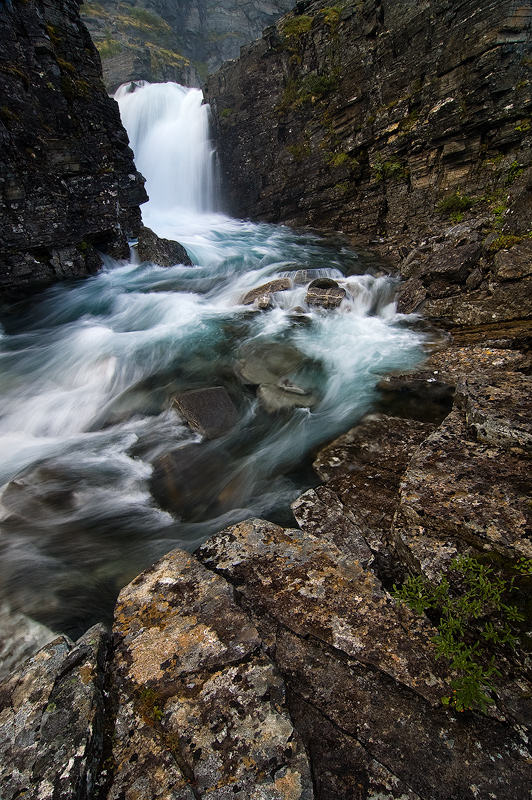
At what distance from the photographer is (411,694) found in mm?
1718

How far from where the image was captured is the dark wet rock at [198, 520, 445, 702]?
1866 millimetres

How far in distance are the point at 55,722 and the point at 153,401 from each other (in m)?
5.37

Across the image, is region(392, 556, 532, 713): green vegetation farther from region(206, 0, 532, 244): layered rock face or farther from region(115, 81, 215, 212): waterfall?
region(115, 81, 215, 212): waterfall

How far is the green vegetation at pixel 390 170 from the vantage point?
12.8 meters

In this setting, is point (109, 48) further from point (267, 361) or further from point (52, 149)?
point (267, 361)

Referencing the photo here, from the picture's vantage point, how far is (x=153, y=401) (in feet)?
21.9

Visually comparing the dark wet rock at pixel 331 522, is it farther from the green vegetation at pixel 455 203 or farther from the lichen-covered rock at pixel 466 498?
the green vegetation at pixel 455 203

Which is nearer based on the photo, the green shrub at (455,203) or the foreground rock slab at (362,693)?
the foreground rock slab at (362,693)

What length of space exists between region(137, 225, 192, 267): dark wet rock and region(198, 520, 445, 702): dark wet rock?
484 inches

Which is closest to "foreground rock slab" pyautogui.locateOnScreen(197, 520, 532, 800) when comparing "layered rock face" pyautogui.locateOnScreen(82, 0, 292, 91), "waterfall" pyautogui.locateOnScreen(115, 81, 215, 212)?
"waterfall" pyautogui.locateOnScreen(115, 81, 215, 212)

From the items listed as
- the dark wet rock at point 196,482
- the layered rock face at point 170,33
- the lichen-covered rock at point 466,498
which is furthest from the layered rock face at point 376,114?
the layered rock face at point 170,33

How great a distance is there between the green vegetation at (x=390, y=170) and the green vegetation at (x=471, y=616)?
1407 centimetres

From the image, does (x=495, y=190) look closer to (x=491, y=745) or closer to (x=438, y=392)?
(x=438, y=392)

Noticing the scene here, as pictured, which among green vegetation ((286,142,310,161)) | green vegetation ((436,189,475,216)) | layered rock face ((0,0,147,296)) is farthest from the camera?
green vegetation ((286,142,310,161))
